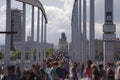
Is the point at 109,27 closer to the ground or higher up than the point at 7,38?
higher up

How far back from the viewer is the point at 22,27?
75.8 feet

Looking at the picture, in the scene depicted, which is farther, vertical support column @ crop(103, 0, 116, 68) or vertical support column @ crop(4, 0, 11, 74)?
vertical support column @ crop(103, 0, 116, 68)

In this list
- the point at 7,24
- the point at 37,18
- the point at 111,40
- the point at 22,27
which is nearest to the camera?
the point at 7,24

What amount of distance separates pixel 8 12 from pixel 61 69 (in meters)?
3.06

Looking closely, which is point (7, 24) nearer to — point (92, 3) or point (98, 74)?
point (98, 74)

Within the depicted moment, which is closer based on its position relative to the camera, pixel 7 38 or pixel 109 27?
pixel 7 38

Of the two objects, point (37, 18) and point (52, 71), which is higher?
point (37, 18)

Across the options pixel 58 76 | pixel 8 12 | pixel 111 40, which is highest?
pixel 8 12

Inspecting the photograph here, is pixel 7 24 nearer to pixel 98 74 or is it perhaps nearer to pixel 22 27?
pixel 98 74

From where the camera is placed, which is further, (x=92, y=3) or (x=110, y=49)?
(x=92, y=3)

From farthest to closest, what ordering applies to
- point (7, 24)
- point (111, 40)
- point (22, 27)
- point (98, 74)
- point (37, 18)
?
point (37, 18) < point (22, 27) < point (111, 40) < point (7, 24) < point (98, 74)

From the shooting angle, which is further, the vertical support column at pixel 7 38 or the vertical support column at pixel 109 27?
the vertical support column at pixel 109 27

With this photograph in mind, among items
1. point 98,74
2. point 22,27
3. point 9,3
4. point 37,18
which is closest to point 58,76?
point 98,74

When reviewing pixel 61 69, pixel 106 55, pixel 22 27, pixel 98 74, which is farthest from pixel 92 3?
pixel 98 74
